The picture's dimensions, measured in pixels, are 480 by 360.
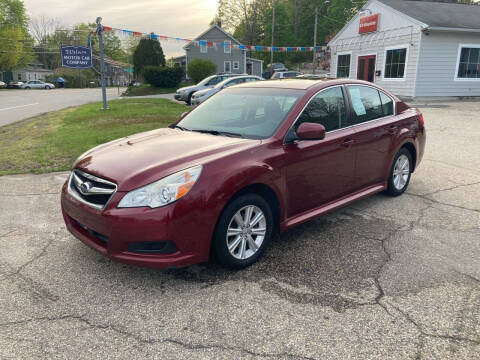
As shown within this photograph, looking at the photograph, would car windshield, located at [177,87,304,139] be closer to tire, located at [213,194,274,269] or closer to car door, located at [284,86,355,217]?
car door, located at [284,86,355,217]

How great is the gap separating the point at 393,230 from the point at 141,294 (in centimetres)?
282

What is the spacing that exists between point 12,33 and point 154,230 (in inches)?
2864

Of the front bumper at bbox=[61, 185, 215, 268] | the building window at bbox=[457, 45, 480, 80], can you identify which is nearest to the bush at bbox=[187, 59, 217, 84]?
the building window at bbox=[457, 45, 480, 80]

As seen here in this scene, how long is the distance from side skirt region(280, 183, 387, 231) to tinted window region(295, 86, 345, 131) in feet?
2.72

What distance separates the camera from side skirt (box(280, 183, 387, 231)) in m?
3.77

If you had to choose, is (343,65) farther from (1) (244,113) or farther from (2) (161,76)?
(1) (244,113)

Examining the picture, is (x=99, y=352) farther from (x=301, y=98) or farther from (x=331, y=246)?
(x=301, y=98)

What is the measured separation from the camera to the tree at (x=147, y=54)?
37.8m

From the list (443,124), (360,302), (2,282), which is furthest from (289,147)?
(443,124)

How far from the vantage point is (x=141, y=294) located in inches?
121

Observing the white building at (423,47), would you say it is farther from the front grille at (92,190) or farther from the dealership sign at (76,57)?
the front grille at (92,190)

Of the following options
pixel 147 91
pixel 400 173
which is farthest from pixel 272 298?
pixel 147 91

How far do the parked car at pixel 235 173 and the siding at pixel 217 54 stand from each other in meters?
48.3

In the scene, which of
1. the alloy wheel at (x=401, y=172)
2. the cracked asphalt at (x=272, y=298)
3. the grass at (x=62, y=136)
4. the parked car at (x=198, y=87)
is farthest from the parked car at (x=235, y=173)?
the parked car at (x=198, y=87)
